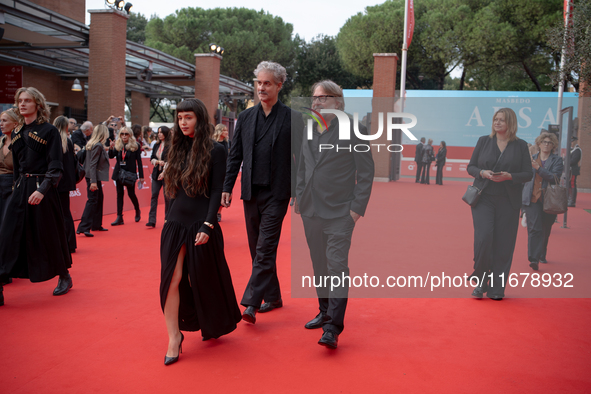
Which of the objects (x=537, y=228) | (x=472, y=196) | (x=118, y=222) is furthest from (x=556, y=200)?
(x=118, y=222)

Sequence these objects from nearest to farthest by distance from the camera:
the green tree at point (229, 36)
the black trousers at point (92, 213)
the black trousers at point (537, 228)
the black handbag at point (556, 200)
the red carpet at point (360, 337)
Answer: the red carpet at point (360, 337) < the black handbag at point (556, 200) < the black trousers at point (537, 228) < the black trousers at point (92, 213) < the green tree at point (229, 36)

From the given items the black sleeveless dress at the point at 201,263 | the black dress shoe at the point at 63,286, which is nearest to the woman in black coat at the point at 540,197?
the black sleeveless dress at the point at 201,263

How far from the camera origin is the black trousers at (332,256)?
3.46 m

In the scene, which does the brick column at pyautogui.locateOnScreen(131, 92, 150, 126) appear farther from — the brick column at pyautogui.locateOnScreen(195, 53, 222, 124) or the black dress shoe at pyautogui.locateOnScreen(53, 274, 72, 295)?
the black dress shoe at pyautogui.locateOnScreen(53, 274, 72, 295)

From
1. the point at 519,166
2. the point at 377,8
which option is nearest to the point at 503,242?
the point at 519,166

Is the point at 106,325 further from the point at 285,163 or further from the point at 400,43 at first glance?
the point at 400,43

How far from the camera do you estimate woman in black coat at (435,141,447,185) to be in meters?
4.16

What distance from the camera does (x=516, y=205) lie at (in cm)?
464

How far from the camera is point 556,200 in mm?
5410

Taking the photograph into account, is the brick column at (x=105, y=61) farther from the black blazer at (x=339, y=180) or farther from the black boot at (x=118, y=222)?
the black blazer at (x=339, y=180)

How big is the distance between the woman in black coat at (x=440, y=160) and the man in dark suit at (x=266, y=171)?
123 cm

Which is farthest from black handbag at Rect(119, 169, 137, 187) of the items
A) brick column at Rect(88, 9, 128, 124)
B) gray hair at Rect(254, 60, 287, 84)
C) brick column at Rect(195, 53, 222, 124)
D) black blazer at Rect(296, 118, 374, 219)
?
brick column at Rect(195, 53, 222, 124)

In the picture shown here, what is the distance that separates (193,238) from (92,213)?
210 inches

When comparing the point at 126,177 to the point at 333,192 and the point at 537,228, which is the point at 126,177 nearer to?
the point at 333,192
